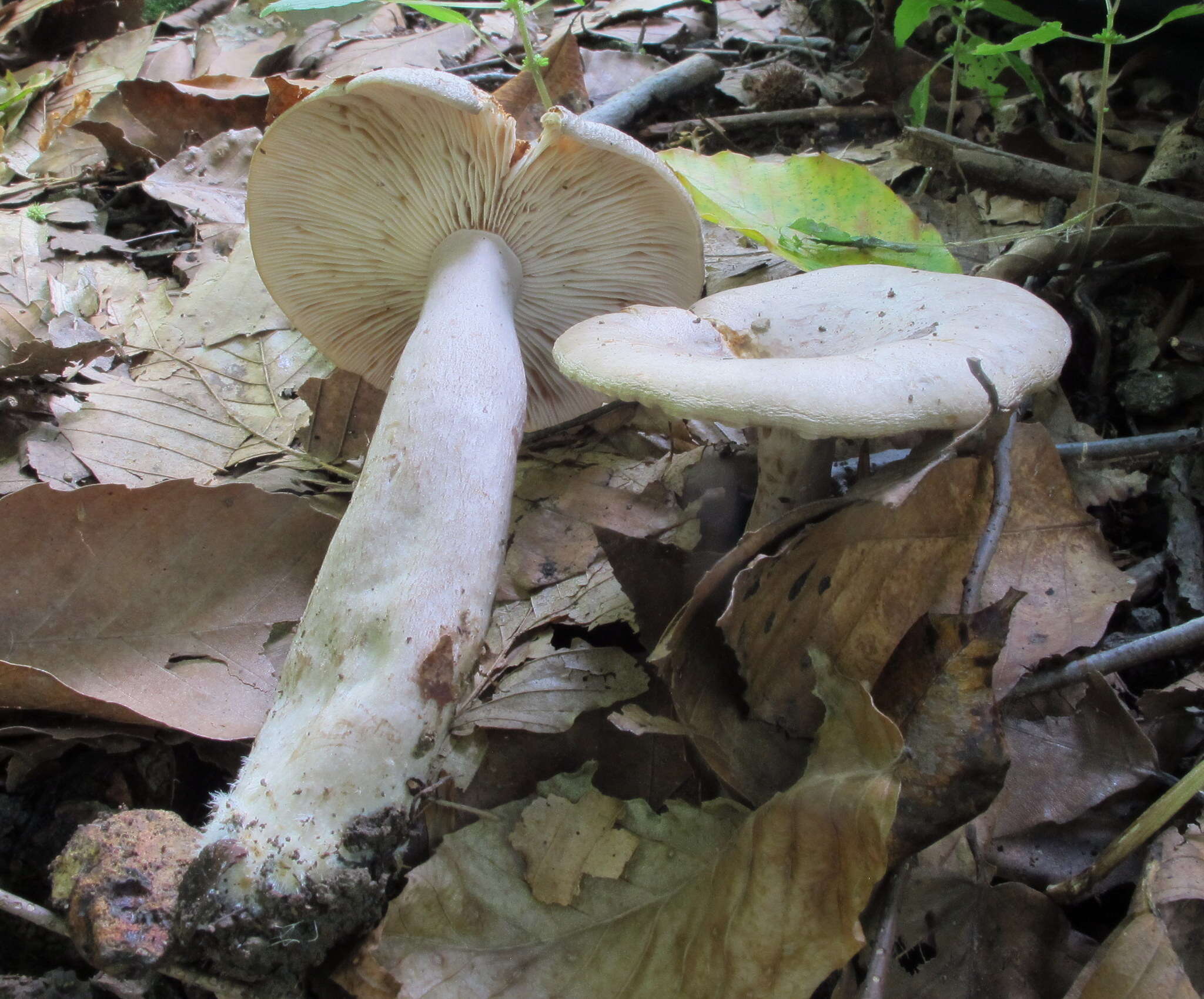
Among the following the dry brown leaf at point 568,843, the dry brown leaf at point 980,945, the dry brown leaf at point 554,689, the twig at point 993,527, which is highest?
the twig at point 993,527

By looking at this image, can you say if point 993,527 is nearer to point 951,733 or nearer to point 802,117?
point 951,733

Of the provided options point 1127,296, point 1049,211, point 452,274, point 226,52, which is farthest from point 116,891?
point 226,52

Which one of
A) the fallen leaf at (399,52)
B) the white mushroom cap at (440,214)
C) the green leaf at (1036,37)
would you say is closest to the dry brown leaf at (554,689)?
the white mushroom cap at (440,214)

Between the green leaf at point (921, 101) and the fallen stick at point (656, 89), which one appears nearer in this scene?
the green leaf at point (921, 101)

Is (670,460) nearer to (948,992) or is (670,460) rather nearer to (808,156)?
(808,156)

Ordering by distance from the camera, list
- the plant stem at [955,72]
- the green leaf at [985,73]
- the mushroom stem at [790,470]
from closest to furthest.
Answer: the mushroom stem at [790,470] < the plant stem at [955,72] < the green leaf at [985,73]

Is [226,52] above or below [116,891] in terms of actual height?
above

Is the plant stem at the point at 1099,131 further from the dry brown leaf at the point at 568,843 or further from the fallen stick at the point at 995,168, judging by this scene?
the dry brown leaf at the point at 568,843

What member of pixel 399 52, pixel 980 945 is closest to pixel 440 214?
pixel 980 945
